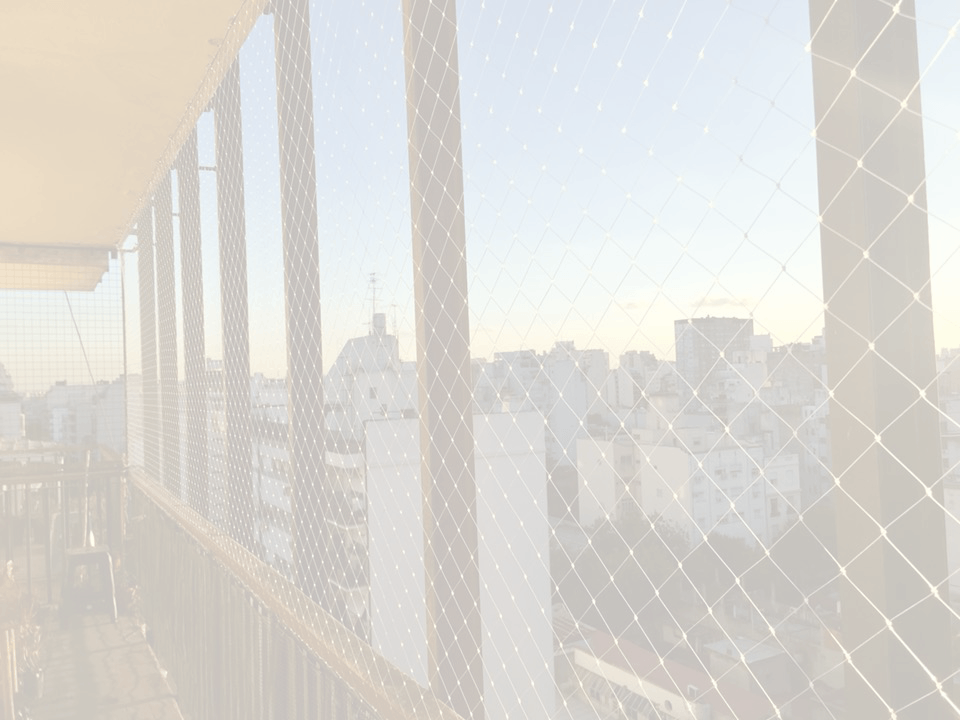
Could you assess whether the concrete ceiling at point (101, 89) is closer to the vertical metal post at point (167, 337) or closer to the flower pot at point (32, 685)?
the vertical metal post at point (167, 337)

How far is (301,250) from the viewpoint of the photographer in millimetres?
1955

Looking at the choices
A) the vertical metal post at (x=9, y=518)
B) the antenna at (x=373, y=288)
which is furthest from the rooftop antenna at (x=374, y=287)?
the vertical metal post at (x=9, y=518)

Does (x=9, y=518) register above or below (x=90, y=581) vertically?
above

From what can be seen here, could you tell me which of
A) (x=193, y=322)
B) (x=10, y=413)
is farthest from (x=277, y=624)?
(x=10, y=413)

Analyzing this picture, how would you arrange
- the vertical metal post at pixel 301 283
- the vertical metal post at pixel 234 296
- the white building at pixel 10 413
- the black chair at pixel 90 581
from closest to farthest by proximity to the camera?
the vertical metal post at pixel 301 283
the vertical metal post at pixel 234 296
the black chair at pixel 90 581
the white building at pixel 10 413

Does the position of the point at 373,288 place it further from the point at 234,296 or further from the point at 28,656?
the point at 28,656

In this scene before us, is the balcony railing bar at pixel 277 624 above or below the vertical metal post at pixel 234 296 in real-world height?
below

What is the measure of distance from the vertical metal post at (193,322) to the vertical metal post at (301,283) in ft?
4.67

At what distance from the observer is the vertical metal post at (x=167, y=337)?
3990 millimetres

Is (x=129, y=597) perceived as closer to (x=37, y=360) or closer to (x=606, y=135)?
(x=37, y=360)

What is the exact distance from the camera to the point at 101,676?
3.31m

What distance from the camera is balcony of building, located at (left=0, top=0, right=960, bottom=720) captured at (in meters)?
0.61

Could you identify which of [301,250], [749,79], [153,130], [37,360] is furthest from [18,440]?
[749,79]

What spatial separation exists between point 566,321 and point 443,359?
21 centimetres
